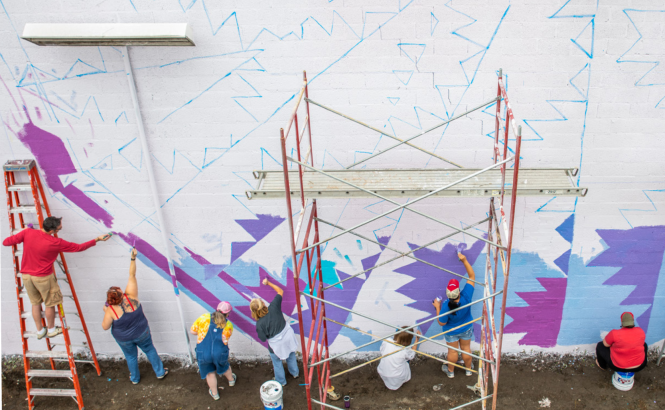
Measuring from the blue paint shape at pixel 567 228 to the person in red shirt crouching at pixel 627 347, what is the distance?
1137mm

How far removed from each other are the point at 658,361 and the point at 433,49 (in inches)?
195

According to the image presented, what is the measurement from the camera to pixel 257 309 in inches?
211

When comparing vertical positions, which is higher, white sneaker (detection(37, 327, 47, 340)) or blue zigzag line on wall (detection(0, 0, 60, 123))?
blue zigzag line on wall (detection(0, 0, 60, 123))

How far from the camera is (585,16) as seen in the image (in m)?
4.31

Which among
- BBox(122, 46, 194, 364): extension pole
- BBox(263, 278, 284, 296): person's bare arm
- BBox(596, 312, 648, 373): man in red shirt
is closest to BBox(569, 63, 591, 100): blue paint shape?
BBox(596, 312, 648, 373): man in red shirt

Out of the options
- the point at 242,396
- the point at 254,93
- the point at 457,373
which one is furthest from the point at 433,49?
the point at 242,396

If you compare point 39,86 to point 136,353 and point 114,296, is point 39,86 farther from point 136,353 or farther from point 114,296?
point 136,353

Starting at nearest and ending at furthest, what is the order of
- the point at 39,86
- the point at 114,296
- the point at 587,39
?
the point at 587,39 < the point at 39,86 < the point at 114,296

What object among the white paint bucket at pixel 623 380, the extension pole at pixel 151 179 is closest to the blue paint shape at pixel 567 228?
the white paint bucket at pixel 623 380

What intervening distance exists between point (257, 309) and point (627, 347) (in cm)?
435

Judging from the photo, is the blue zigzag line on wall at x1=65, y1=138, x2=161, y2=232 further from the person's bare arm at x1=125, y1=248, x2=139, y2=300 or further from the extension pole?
the person's bare arm at x1=125, y1=248, x2=139, y2=300

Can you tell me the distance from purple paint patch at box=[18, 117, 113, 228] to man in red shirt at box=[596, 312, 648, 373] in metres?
6.18

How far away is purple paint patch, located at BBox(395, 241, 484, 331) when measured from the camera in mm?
5363

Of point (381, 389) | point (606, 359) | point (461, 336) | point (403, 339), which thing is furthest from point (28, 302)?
point (606, 359)
